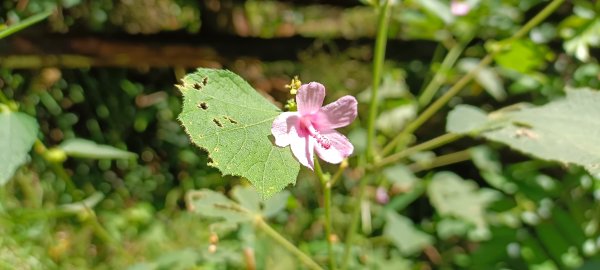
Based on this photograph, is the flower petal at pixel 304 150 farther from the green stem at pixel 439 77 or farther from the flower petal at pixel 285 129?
the green stem at pixel 439 77

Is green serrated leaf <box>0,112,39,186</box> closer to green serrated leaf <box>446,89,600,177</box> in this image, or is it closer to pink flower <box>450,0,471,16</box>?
green serrated leaf <box>446,89,600,177</box>

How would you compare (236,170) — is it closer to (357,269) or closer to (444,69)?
(357,269)

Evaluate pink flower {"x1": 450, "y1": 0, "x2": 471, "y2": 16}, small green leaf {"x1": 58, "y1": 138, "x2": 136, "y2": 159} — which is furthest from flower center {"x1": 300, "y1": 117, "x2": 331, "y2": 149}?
pink flower {"x1": 450, "y1": 0, "x2": 471, "y2": 16}

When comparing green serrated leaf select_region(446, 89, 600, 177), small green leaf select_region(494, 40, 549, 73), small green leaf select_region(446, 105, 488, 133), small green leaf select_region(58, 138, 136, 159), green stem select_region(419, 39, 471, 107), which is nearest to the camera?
green serrated leaf select_region(446, 89, 600, 177)

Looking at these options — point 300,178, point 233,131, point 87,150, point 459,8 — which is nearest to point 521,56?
point 459,8

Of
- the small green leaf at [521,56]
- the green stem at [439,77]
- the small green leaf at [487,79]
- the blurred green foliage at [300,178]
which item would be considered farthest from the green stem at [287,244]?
the small green leaf at [487,79]

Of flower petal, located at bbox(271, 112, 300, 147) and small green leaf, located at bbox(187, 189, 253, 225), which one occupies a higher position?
flower petal, located at bbox(271, 112, 300, 147)

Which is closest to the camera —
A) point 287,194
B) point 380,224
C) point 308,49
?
point 287,194

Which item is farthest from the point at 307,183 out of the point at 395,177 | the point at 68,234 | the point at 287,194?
the point at 287,194
